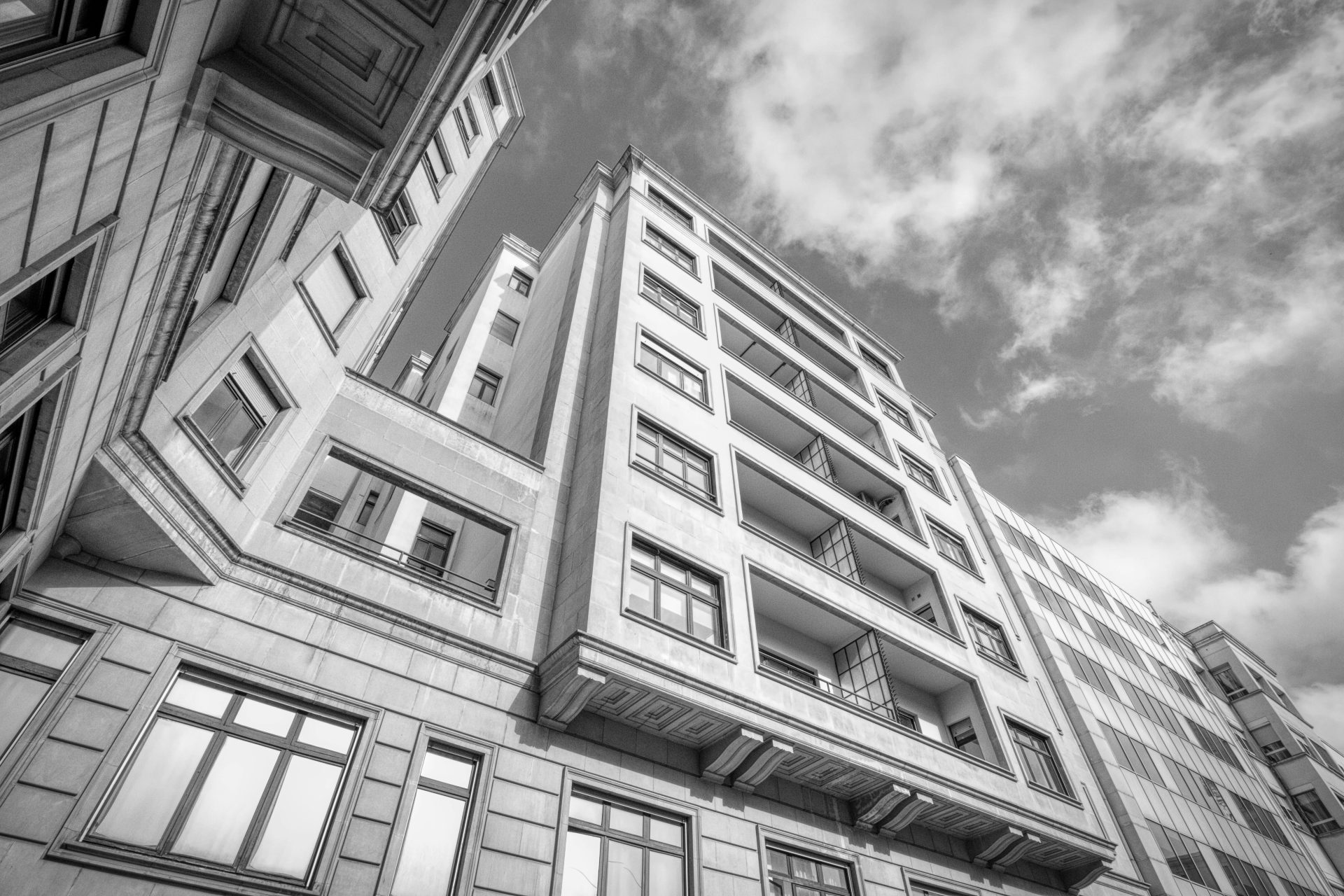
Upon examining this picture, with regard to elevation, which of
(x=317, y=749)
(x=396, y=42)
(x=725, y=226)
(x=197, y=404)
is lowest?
(x=317, y=749)

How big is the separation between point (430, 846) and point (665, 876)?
394 centimetres

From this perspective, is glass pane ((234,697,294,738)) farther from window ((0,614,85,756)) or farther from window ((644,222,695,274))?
window ((644,222,695,274))

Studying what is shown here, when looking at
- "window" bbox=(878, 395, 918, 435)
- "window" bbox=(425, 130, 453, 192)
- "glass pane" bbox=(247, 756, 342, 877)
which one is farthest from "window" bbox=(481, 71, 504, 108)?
"window" bbox=(878, 395, 918, 435)

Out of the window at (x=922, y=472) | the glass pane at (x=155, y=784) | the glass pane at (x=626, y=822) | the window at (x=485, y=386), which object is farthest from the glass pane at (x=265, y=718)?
the window at (x=922, y=472)

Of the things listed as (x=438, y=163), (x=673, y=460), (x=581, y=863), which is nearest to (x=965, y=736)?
(x=673, y=460)

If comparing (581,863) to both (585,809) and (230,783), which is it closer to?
(585,809)

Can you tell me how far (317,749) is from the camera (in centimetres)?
927

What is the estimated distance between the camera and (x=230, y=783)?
8.56 m

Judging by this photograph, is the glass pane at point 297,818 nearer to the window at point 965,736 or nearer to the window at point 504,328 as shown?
the window at point 965,736

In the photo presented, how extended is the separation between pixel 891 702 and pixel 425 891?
1084 cm

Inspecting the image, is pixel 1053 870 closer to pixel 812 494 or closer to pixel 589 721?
pixel 812 494

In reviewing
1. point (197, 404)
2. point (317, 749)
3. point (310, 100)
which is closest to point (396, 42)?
point (310, 100)

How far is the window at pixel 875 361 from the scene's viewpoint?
109 feet

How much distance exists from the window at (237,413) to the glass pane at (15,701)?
346cm
